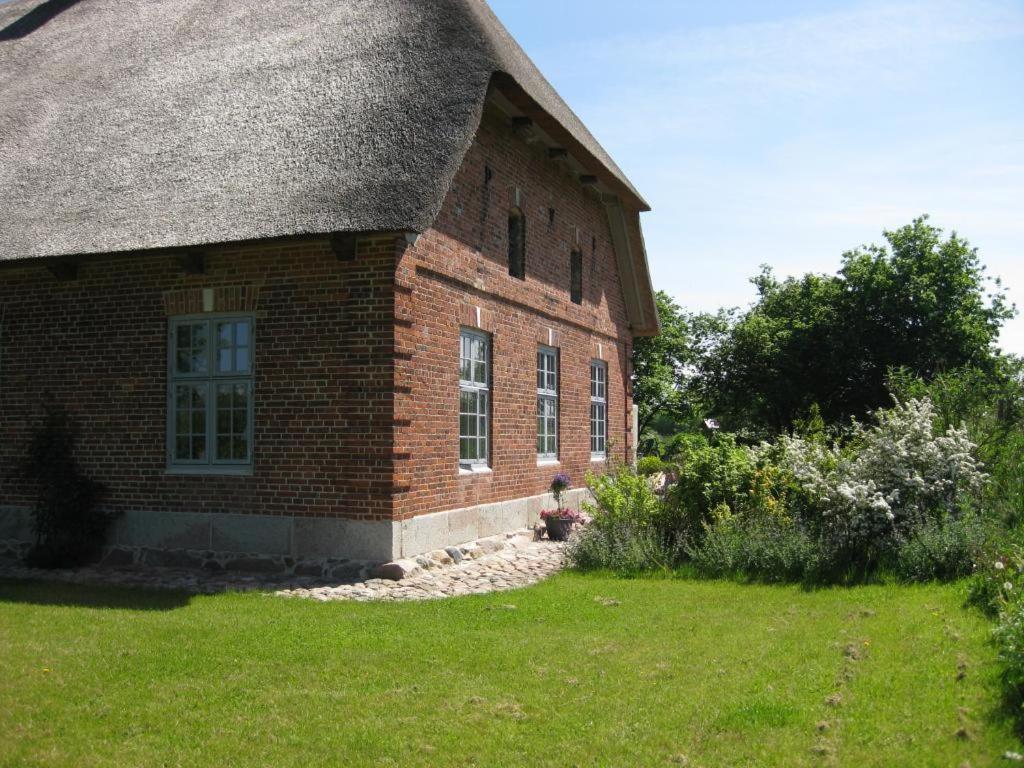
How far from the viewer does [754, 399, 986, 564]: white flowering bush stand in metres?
9.71

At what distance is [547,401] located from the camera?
15.1m

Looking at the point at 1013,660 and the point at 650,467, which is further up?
the point at 650,467

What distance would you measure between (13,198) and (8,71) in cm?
430

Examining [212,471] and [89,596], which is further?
[212,471]

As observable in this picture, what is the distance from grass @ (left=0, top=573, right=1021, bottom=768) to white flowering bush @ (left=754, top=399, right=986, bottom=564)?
105 cm

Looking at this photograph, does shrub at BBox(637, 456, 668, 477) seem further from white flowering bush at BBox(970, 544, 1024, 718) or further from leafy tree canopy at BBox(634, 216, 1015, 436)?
white flowering bush at BBox(970, 544, 1024, 718)

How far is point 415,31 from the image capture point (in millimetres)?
11281

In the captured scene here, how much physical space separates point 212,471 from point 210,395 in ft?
2.88

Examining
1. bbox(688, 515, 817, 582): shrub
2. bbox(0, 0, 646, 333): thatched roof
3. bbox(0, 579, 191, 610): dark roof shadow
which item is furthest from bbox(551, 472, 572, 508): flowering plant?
bbox(0, 579, 191, 610): dark roof shadow

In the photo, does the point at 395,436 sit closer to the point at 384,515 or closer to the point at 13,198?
the point at 384,515

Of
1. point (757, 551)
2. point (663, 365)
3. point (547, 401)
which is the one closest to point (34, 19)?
point (547, 401)

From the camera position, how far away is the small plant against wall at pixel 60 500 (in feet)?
35.8

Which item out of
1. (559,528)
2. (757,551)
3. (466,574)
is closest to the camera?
(757,551)

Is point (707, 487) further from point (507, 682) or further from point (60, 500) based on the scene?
point (60, 500)
